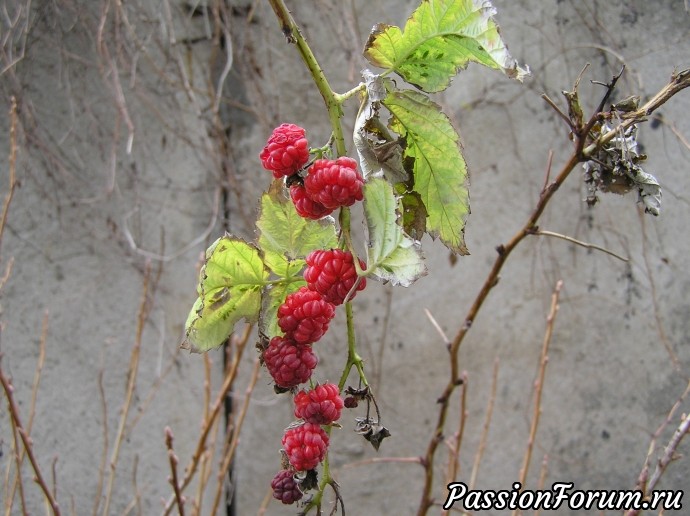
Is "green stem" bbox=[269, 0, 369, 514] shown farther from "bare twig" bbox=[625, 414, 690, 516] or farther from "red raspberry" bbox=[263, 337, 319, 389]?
"bare twig" bbox=[625, 414, 690, 516]

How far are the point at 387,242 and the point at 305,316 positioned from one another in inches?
2.7

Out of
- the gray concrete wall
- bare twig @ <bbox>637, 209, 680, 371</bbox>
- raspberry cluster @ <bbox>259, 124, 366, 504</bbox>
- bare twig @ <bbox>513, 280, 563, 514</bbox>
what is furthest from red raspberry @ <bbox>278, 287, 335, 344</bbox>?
bare twig @ <bbox>637, 209, 680, 371</bbox>

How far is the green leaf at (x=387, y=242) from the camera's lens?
219mm

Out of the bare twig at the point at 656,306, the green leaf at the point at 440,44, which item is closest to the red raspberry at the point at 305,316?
the green leaf at the point at 440,44

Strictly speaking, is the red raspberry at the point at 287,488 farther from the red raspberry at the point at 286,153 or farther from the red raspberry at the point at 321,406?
the red raspberry at the point at 286,153

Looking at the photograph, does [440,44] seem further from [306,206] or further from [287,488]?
[287,488]

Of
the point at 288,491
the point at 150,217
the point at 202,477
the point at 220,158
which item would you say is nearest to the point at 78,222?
the point at 150,217

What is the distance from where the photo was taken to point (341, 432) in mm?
1330

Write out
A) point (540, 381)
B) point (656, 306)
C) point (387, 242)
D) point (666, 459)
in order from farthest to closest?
point (656, 306) < point (540, 381) < point (666, 459) < point (387, 242)

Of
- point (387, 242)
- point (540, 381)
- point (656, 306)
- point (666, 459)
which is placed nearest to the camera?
point (387, 242)

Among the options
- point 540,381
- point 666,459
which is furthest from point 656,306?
point 666,459

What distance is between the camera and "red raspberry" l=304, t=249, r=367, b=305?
249 millimetres

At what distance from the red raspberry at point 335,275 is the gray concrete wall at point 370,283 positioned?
43.3 inches

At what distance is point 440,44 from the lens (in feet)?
0.87
